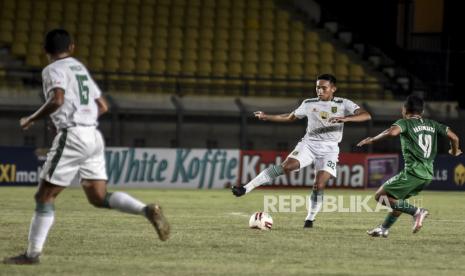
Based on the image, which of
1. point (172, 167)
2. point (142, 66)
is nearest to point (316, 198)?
point (172, 167)

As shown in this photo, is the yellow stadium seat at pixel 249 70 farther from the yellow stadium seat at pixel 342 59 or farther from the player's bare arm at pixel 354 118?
the player's bare arm at pixel 354 118

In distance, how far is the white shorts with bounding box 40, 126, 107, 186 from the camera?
33.2 feet

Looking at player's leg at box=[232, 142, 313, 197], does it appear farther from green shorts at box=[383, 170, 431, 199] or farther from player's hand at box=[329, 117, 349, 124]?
green shorts at box=[383, 170, 431, 199]

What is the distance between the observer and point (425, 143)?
13852mm

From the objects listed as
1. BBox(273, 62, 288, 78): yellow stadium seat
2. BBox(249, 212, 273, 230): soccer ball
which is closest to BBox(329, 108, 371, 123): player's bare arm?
BBox(249, 212, 273, 230): soccer ball

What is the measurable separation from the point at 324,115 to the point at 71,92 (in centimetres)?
684

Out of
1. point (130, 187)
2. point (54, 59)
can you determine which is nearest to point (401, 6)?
point (130, 187)

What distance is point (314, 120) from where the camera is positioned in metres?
16.5

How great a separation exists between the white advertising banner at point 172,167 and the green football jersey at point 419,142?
15534 mm

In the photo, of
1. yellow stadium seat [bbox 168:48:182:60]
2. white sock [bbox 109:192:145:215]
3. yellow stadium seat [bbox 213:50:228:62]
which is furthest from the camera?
yellow stadium seat [bbox 213:50:228:62]

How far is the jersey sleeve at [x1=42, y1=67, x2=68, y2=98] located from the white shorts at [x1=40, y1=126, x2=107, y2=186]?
0.46 m

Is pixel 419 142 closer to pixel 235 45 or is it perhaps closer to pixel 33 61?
pixel 33 61

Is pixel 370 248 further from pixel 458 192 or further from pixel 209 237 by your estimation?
pixel 458 192

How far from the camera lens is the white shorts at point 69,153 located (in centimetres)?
1012
